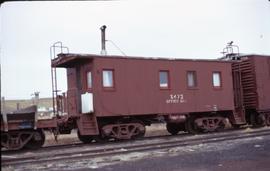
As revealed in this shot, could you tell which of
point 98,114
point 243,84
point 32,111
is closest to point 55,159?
point 32,111

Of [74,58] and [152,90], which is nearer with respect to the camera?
[74,58]

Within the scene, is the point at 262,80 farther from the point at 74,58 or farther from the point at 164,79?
the point at 74,58

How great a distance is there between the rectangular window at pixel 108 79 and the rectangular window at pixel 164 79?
7.70 ft

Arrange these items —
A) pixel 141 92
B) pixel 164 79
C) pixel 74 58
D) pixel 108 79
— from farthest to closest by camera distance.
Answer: pixel 164 79 < pixel 141 92 < pixel 108 79 < pixel 74 58

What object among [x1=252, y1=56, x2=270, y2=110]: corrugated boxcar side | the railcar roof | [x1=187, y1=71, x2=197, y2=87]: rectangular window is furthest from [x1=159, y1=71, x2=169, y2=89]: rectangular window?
[x1=252, y1=56, x2=270, y2=110]: corrugated boxcar side

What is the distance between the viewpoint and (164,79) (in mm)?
19156

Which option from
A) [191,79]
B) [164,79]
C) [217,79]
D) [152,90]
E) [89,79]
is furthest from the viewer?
[217,79]

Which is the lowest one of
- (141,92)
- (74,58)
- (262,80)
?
(141,92)

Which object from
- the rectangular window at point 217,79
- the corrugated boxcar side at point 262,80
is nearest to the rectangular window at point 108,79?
the rectangular window at point 217,79

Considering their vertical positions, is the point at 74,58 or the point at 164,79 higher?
the point at 74,58

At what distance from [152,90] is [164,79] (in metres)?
0.83

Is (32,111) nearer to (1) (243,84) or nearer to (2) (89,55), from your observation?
(2) (89,55)

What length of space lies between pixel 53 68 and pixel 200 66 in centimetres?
674

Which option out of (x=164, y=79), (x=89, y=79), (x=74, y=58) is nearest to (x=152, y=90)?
(x=164, y=79)
